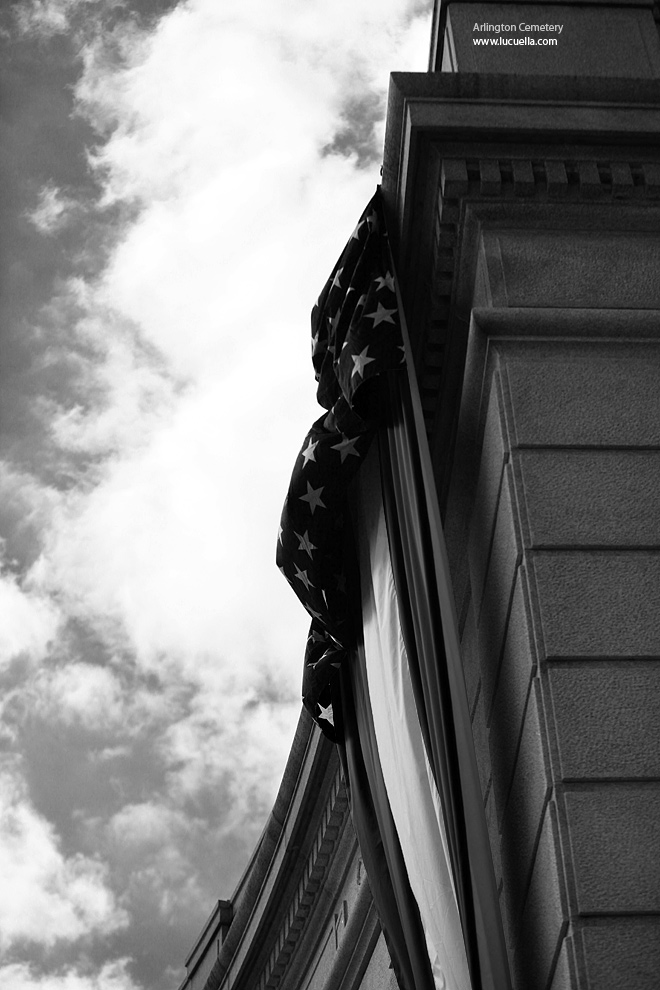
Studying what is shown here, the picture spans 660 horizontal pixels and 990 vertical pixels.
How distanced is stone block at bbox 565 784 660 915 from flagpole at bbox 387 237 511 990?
56cm

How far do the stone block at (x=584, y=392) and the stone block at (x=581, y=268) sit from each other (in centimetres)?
41

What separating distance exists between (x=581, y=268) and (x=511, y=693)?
121 inches

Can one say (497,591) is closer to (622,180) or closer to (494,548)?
(494,548)

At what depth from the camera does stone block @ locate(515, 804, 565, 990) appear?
648 centimetres

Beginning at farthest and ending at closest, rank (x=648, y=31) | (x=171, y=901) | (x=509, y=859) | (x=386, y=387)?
(x=171, y=901) → (x=648, y=31) → (x=386, y=387) → (x=509, y=859)

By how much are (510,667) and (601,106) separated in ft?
13.7

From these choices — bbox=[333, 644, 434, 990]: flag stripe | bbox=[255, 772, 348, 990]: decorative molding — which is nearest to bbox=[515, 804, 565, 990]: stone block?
bbox=[333, 644, 434, 990]: flag stripe

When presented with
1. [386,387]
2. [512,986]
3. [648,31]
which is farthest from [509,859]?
[648,31]

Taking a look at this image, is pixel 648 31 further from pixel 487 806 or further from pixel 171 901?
pixel 171 901

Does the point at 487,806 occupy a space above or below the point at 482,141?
below

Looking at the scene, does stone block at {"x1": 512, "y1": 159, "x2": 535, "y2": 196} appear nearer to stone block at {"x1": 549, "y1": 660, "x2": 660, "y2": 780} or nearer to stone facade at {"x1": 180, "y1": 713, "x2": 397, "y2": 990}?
stone block at {"x1": 549, "y1": 660, "x2": 660, "y2": 780}

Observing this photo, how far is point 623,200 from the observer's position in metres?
9.27

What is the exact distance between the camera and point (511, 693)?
754cm

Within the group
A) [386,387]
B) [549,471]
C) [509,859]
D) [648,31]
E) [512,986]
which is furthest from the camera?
[648,31]
